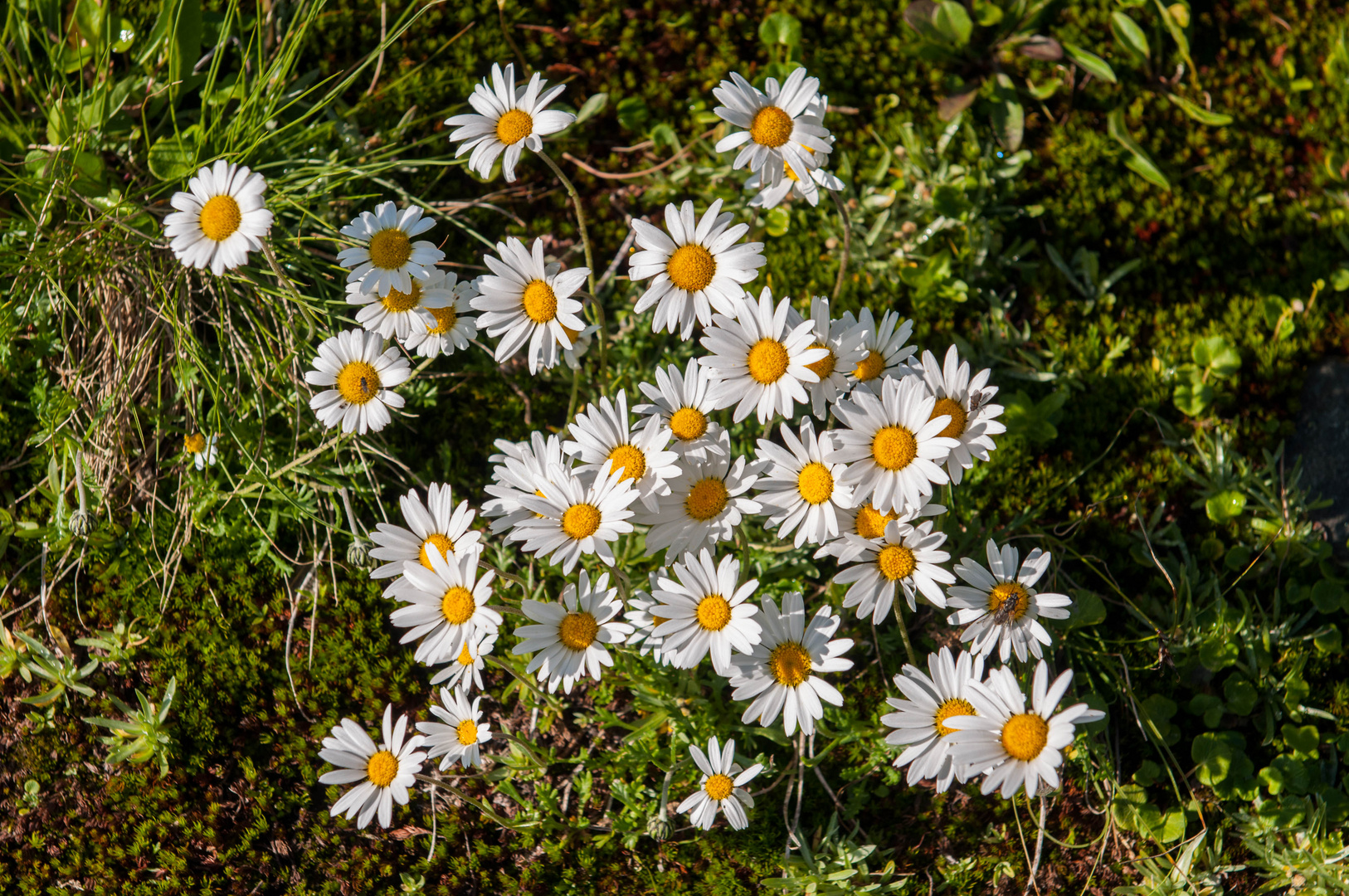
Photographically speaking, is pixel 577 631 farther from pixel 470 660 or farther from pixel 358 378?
pixel 358 378

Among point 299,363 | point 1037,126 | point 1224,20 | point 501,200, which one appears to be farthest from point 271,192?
point 1224,20

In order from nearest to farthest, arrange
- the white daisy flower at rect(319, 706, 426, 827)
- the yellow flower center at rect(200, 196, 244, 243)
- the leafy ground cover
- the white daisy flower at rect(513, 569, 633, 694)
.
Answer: the yellow flower center at rect(200, 196, 244, 243), the white daisy flower at rect(513, 569, 633, 694), the white daisy flower at rect(319, 706, 426, 827), the leafy ground cover

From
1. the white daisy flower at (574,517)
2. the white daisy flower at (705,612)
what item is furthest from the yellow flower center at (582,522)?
the white daisy flower at (705,612)

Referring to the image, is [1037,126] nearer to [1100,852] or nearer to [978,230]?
[978,230]

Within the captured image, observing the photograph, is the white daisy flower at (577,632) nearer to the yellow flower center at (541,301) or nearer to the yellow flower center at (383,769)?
the yellow flower center at (383,769)

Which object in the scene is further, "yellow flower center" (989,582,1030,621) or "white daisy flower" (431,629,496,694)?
"yellow flower center" (989,582,1030,621)

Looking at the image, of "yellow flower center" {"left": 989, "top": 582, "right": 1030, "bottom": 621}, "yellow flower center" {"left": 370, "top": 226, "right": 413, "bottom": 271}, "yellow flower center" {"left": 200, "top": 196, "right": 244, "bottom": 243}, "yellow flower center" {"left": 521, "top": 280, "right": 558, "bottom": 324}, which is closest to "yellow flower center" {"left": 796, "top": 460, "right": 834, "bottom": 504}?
"yellow flower center" {"left": 989, "top": 582, "right": 1030, "bottom": 621}

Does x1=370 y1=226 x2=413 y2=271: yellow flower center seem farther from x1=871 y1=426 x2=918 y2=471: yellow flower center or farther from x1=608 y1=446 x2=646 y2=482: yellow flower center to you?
x1=871 y1=426 x2=918 y2=471: yellow flower center

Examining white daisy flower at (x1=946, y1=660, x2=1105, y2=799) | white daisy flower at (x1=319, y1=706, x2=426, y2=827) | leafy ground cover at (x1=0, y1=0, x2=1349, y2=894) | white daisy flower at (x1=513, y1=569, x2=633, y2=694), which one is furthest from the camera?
leafy ground cover at (x1=0, y1=0, x2=1349, y2=894)
